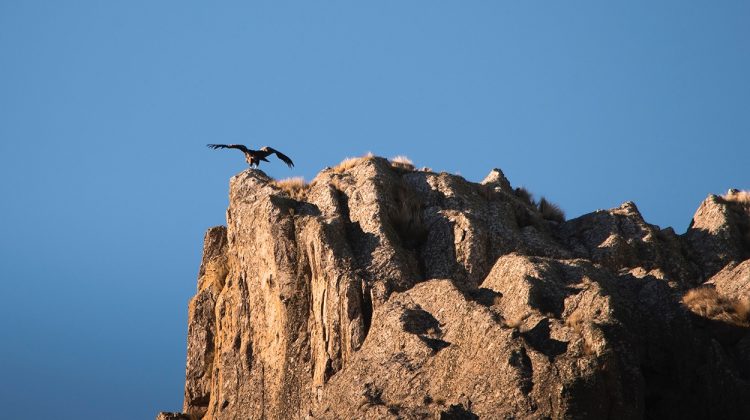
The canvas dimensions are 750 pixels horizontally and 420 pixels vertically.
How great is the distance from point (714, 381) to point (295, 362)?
51.5ft

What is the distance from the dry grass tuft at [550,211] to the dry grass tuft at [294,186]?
33.2 ft

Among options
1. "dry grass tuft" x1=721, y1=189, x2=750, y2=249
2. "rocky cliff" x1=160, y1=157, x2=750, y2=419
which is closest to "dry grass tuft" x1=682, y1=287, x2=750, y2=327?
"rocky cliff" x1=160, y1=157, x2=750, y2=419

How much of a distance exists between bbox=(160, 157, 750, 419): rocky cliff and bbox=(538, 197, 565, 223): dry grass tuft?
1.10ft

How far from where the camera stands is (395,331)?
39500mm

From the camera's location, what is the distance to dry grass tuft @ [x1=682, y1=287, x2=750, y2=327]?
38094mm

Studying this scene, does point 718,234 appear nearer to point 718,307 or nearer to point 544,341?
point 718,307

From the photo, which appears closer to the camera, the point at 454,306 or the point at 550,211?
the point at 454,306

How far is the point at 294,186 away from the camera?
52.9m

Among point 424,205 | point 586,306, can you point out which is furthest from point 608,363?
point 424,205

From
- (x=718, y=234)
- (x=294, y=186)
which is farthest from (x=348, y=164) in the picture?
(x=718, y=234)

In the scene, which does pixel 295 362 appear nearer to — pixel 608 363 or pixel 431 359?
pixel 431 359

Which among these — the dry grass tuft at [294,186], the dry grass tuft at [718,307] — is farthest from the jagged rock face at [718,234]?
the dry grass tuft at [294,186]

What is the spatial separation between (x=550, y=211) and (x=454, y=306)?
16962 millimetres

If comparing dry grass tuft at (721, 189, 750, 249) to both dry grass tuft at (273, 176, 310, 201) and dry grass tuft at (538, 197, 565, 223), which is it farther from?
dry grass tuft at (273, 176, 310, 201)
